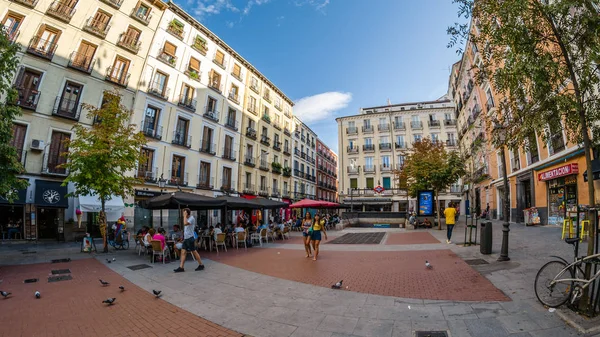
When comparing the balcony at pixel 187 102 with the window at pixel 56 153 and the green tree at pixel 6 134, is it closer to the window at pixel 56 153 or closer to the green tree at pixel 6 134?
the window at pixel 56 153

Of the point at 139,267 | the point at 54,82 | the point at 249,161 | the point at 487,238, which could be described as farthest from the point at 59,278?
the point at 249,161

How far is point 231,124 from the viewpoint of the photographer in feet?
95.7

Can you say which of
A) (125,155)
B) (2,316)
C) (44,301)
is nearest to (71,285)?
(44,301)

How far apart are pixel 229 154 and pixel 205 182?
4.30 m

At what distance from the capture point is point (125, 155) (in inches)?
491

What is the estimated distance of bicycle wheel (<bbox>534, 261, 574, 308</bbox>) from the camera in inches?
167

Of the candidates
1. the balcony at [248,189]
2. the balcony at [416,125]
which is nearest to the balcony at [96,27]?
the balcony at [248,189]

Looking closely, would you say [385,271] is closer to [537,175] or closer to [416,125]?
[537,175]

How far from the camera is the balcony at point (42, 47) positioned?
1625 centimetres

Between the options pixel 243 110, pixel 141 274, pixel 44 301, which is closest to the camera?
pixel 44 301

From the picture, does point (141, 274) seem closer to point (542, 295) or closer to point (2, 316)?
point (2, 316)

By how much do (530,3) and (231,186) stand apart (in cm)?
2640

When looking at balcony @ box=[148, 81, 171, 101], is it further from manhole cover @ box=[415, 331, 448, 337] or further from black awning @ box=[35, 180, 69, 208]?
manhole cover @ box=[415, 331, 448, 337]

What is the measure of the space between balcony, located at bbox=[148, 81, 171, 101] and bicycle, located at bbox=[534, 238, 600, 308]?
24.1 m
